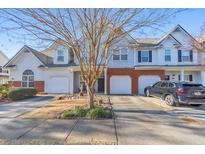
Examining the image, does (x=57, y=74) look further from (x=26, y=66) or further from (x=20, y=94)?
(x=20, y=94)

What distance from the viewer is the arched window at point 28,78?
25.3 meters

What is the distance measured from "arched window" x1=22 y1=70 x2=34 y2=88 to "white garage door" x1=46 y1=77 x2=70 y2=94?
93.7 inches

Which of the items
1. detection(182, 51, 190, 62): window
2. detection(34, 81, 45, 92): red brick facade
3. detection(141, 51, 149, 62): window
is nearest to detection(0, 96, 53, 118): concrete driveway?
detection(34, 81, 45, 92): red brick facade

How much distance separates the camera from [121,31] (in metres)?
10.8

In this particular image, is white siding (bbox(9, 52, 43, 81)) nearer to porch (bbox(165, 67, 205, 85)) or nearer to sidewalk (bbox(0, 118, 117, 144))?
porch (bbox(165, 67, 205, 85))

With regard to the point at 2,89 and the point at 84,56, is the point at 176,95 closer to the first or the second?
the point at 84,56

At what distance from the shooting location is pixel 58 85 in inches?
965

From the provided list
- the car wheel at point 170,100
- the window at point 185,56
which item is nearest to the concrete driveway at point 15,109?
the car wheel at point 170,100

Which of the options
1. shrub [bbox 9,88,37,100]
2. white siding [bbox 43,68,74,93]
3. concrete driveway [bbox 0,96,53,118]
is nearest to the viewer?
concrete driveway [bbox 0,96,53,118]

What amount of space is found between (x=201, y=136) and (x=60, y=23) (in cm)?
756

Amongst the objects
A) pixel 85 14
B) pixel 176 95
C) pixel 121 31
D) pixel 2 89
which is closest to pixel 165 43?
pixel 176 95

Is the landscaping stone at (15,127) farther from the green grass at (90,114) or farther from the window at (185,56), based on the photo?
the window at (185,56)

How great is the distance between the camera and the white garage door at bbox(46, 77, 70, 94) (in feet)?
80.0

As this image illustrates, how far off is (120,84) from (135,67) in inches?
102
